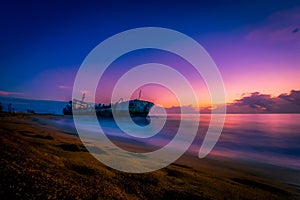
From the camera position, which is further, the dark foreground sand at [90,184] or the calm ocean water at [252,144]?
the calm ocean water at [252,144]

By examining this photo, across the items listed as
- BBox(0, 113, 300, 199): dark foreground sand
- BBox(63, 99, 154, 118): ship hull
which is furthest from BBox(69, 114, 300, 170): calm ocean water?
BBox(63, 99, 154, 118): ship hull

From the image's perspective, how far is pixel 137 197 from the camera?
539cm

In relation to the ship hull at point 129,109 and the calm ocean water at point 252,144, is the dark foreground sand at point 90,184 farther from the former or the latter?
the ship hull at point 129,109

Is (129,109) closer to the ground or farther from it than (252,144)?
farther from it

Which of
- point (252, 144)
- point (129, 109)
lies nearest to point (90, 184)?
point (252, 144)

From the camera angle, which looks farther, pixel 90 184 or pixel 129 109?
pixel 129 109

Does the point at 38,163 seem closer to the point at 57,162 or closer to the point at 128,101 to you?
the point at 57,162

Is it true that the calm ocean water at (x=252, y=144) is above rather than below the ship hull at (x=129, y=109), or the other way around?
below

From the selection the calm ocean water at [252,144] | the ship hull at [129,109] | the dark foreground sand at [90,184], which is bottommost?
the calm ocean water at [252,144]

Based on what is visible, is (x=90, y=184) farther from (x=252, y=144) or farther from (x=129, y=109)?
(x=129, y=109)

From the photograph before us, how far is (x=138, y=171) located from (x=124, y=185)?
1711mm

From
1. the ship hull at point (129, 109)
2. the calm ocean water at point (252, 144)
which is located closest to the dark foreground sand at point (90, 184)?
the calm ocean water at point (252, 144)

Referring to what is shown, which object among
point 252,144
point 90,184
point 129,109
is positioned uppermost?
point 129,109

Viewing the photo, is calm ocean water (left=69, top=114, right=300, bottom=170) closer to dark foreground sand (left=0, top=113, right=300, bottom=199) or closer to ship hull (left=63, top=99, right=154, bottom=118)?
dark foreground sand (left=0, top=113, right=300, bottom=199)
